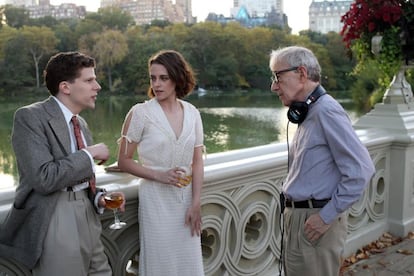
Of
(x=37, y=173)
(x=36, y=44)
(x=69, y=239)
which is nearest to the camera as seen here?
(x=37, y=173)

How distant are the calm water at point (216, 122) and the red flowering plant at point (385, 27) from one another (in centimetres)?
680

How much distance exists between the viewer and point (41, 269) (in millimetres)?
1643

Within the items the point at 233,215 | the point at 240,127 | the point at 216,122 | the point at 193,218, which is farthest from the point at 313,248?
the point at 240,127

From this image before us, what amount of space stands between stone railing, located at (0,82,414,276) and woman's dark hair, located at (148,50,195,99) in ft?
1.67

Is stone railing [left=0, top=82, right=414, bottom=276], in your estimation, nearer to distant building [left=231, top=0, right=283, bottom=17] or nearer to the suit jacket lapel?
the suit jacket lapel

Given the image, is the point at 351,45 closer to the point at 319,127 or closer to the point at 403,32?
the point at 403,32

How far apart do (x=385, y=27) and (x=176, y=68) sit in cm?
276

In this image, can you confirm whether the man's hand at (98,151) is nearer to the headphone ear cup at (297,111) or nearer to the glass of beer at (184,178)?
the glass of beer at (184,178)

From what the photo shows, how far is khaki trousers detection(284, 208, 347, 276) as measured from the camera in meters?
1.95

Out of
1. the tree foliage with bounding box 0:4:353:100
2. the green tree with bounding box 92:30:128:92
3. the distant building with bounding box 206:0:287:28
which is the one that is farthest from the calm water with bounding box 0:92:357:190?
the distant building with bounding box 206:0:287:28

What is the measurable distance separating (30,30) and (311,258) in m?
17.2

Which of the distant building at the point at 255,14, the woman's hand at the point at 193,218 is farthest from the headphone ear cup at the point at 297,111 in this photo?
the distant building at the point at 255,14

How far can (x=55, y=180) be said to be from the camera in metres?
1.55

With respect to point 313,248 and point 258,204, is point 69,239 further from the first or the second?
point 258,204
